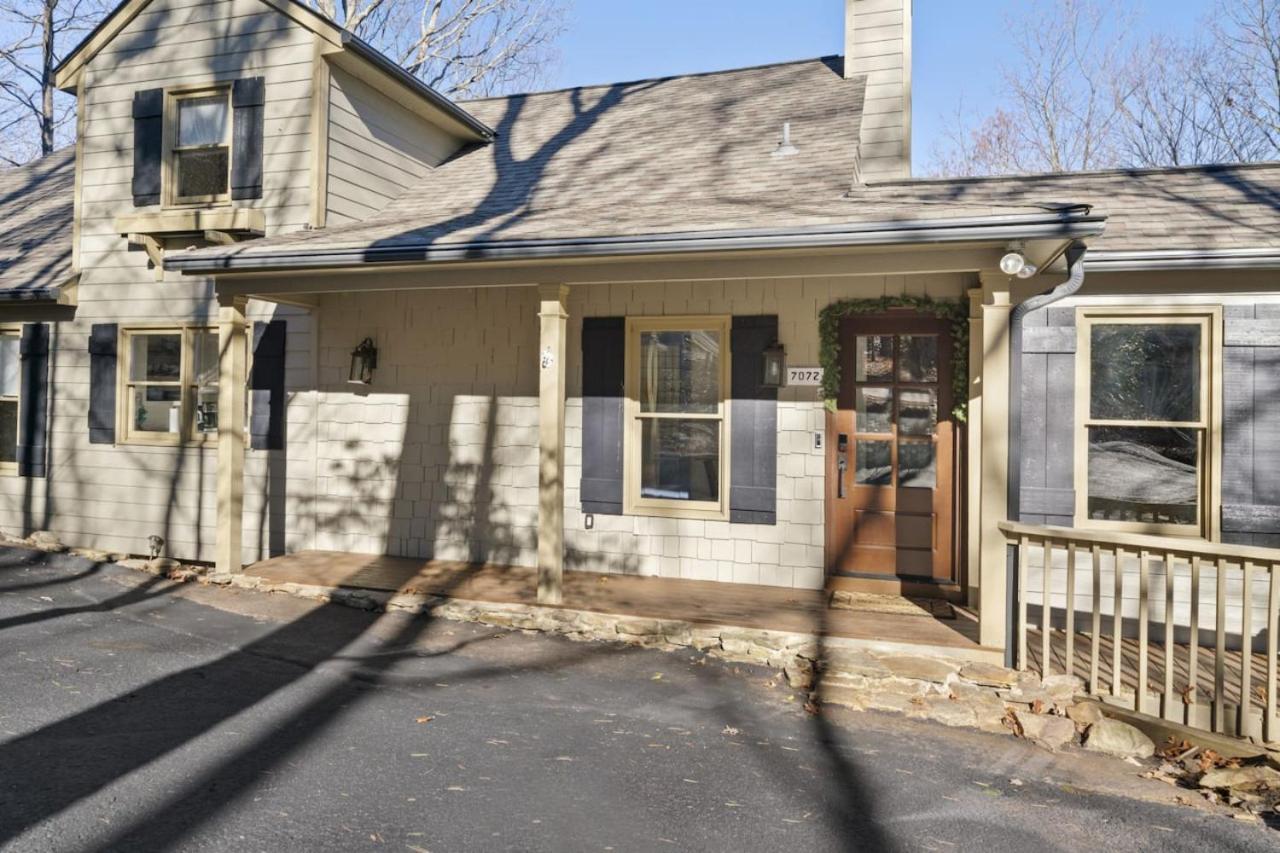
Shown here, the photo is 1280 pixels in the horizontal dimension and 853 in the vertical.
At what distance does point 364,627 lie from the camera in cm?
604

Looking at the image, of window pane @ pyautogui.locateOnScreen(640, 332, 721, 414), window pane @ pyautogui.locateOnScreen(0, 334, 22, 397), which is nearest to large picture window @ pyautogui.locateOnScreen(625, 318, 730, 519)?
window pane @ pyautogui.locateOnScreen(640, 332, 721, 414)

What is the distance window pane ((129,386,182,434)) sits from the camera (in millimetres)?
8359

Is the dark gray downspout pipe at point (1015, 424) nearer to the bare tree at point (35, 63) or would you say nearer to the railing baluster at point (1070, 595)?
the railing baluster at point (1070, 595)

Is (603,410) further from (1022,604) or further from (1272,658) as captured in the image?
(1272,658)

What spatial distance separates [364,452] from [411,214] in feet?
7.12

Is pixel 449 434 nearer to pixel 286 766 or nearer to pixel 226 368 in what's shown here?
pixel 226 368

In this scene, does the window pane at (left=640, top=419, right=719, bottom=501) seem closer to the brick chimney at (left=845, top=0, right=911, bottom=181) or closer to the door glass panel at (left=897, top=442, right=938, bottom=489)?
the door glass panel at (left=897, top=442, right=938, bottom=489)

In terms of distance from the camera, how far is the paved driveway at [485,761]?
3.25 metres

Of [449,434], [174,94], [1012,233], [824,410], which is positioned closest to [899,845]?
[1012,233]

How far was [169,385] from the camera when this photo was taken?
27.2 ft

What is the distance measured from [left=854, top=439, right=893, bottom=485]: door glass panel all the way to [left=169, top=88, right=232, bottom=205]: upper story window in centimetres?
623

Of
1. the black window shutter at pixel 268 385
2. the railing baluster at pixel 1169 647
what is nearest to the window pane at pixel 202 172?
the black window shutter at pixel 268 385

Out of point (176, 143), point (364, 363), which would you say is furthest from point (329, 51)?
point (364, 363)

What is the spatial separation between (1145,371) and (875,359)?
1843 mm
